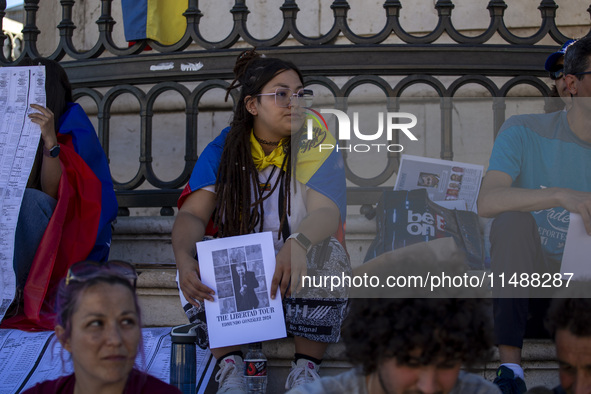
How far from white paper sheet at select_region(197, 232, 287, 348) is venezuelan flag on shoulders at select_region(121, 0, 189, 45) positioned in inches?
93.7

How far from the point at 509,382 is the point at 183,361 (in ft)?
3.56

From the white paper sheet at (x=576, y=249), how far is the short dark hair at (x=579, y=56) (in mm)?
625

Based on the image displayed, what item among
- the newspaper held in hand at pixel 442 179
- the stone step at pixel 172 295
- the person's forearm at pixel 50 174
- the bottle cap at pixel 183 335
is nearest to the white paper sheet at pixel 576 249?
the stone step at pixel 172 295

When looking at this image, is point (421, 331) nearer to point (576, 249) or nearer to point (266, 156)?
point (576, 249)

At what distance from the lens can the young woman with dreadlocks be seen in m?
2.64

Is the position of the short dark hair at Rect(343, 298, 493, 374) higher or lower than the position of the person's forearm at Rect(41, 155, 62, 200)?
lower

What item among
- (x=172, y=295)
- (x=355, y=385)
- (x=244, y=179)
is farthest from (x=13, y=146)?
(x=355, y=385)

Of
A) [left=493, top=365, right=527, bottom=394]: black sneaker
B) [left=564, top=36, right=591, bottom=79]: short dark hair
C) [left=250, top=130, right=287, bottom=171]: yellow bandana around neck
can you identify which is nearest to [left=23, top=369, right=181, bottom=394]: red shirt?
[left=493, top=365, right=527, bottom=394]: black sneaker

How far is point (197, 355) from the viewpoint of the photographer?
9.27ft

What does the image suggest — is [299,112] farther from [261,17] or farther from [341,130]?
[261,17]

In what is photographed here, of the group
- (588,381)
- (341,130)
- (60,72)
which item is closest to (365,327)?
(588,381)

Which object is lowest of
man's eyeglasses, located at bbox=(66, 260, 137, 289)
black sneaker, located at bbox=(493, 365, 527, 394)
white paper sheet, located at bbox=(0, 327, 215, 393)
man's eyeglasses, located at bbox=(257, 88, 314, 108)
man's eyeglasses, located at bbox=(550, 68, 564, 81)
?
white paper sheet, located at bbox=(0, 327, 215, 393)

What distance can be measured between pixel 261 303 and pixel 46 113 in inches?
52.5

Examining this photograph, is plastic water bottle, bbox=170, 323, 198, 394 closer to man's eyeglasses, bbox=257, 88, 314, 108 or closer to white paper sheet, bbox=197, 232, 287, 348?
white paper sheet, bbox=197, 232, 287, 348
